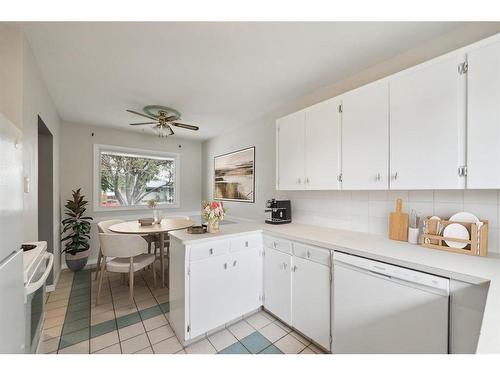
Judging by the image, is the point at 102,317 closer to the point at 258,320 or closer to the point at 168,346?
the point at 168,346

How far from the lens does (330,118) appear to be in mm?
1964

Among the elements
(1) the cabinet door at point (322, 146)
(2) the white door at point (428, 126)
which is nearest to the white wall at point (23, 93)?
(1) the cabinet door at point (322, 146)

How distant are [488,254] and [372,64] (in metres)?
1.70

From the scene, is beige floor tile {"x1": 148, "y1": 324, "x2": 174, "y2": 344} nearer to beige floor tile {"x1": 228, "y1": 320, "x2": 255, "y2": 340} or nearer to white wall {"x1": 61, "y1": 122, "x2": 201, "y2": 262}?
beige floor tile {"x1": 228, "y1": 320, "x2": 255, "y2": 340}

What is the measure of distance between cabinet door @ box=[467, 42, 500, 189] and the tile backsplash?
0.31 meters

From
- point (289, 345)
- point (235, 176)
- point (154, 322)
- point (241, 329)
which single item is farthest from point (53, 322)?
point (235, 176)

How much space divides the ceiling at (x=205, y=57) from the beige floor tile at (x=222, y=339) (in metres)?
2.45

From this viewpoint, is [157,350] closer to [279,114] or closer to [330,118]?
[330,118]

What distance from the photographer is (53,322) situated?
2.03 metres

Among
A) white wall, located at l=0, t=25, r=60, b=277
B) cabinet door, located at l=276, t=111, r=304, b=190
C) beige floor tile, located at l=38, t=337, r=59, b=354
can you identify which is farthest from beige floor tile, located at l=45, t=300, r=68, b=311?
cabinet door, located at l=276, t=111, r=304, b=190

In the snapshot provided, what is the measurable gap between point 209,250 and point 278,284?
770 mm

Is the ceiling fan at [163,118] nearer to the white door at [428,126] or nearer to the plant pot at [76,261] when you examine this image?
the white door at [428,126]

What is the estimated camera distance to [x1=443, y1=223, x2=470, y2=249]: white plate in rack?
4.54 ft
